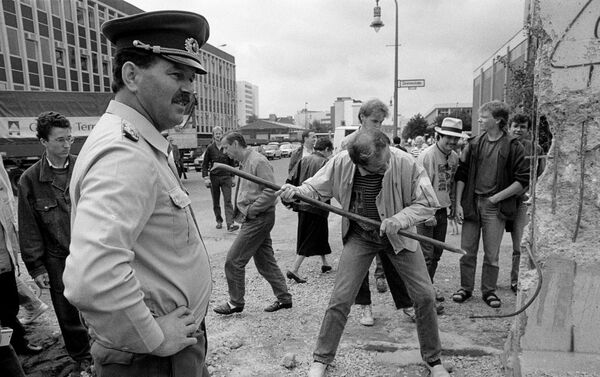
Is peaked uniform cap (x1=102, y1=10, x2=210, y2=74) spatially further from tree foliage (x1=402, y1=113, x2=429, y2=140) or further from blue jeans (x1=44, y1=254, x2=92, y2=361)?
tree foliage (x1=402, y1=113, x2=429, y2=140)

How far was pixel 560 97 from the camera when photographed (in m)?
2.59

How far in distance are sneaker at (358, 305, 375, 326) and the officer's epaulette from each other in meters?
3.14

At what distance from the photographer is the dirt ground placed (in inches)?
128

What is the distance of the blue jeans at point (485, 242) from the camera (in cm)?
417

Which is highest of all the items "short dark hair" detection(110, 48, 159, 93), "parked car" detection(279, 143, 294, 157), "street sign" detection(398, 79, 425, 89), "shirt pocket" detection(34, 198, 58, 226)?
"street sign" detection(398, 79, 425, 89)

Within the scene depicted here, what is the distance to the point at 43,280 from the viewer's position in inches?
123

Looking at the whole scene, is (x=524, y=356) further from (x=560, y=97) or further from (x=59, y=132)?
(x=59, y=132)

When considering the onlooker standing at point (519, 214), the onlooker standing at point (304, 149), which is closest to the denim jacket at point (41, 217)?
the onlooker standing at point (304, 149)

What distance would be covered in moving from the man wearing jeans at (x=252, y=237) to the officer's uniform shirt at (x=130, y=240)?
8.59 ft

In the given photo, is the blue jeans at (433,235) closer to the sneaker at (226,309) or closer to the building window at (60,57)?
the sneaker at (226,309)

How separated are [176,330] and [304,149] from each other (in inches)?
205

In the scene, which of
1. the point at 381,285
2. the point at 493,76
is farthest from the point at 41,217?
the point at 493,76

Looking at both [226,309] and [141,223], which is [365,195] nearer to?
[226,309]

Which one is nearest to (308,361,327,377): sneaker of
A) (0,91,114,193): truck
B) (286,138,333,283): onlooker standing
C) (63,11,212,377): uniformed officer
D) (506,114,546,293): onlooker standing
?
(63,11,212,377): uniformed officer
